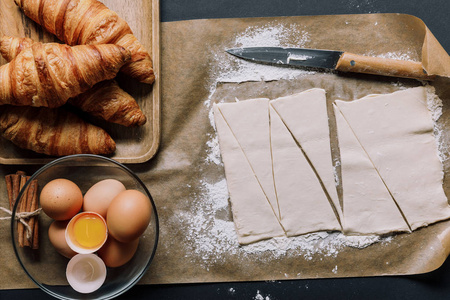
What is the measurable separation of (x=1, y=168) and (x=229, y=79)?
3.59 feet

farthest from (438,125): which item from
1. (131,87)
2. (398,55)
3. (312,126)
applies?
(131,87)

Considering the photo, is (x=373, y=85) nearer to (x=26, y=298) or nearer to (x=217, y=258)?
(x=217, y=258)

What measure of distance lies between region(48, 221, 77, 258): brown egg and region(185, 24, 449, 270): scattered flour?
0.50 m

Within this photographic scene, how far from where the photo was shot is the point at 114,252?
143cm

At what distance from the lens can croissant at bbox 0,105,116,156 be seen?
4.96 ft

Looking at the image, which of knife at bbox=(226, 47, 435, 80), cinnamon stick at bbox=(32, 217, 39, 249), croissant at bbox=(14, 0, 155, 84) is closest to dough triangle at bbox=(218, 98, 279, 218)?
knife at bbox=(226, 47, 435, 80)

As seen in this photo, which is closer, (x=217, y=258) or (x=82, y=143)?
(x=82, y=143)

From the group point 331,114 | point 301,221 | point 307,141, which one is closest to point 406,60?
point 331,114

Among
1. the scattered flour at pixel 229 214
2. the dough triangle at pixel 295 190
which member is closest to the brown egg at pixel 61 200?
the scattered flour at pixel 229 214

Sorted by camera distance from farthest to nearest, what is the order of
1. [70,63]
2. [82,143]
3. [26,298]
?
[26,298] → [82,143] → [70,63]

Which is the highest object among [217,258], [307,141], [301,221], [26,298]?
[307,141]

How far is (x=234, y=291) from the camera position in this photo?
1.69 metres

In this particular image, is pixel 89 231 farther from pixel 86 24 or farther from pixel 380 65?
pixel 380 65

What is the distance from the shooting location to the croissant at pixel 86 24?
148 cm
